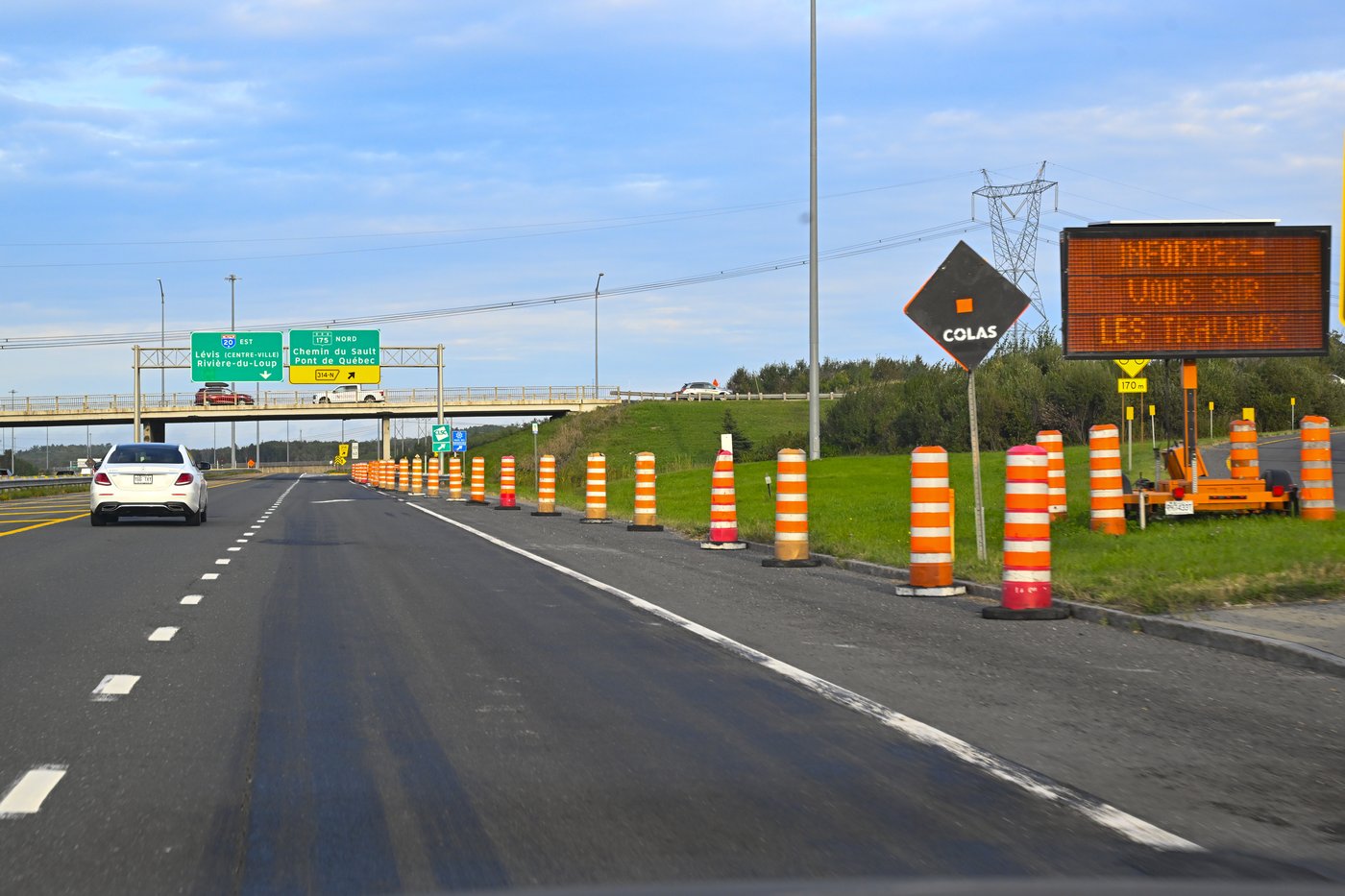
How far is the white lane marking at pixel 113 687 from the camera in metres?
7.87

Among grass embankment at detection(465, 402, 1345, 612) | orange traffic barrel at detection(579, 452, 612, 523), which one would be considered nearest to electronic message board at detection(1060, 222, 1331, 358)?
grass embankment at detection(465, 402, 1345, 612)

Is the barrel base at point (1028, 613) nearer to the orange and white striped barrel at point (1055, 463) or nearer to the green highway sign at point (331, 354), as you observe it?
the orange and white striped barrel at point (1055, 463)

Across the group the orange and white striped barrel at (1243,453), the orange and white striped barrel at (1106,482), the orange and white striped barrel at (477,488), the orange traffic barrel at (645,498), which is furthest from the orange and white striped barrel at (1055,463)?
the orange and white striped barrel at (477,488)

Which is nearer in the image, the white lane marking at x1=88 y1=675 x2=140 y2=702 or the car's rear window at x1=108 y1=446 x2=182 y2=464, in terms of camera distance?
the white lane marking at x1=88 y1=675 x2=140 y2=702

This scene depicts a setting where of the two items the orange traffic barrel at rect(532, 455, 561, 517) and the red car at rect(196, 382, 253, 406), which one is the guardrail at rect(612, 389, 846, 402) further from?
the orange traffic barrel at rect(532, 455, 561, 517)

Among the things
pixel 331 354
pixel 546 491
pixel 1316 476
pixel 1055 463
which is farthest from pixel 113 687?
pixel 331 354

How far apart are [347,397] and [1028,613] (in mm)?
80163

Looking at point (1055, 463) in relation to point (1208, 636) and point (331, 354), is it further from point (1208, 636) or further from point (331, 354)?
point (331, 354)

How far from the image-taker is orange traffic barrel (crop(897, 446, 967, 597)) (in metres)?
13.4

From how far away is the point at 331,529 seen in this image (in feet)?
86.5

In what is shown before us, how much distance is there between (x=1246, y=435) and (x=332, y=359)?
55130 millimetres

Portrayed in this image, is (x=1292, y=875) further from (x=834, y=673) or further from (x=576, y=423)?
(x=576, y=423)

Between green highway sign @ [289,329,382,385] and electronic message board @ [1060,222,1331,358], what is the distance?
5528 cm

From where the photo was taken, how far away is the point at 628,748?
6.46m
